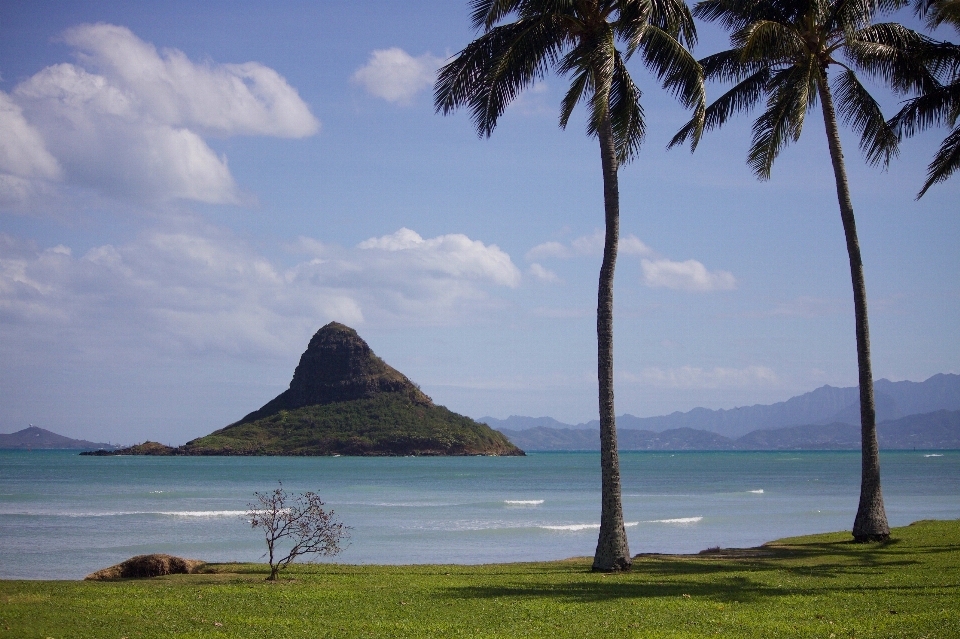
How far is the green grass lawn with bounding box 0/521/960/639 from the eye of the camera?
10086 mm

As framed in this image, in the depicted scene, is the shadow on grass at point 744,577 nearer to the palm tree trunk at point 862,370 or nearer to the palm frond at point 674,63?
the palm tree trunk at point 862,370

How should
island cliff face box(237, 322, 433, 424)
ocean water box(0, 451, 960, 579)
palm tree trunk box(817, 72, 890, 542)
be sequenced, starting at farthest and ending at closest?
island cliff face box(237, 322, 433, 424)
ocean water box(0, 451, 960, 579)
palm tree trunk box(817, 72, 890, 542)

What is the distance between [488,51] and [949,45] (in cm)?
1073

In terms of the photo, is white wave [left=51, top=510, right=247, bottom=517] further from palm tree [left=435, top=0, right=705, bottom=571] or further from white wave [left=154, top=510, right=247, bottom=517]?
palm tree [left=435, top=0, right=705, bottom=571]

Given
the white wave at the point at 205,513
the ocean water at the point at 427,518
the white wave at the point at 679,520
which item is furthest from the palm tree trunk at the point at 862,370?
the white wave at the point at 205,513

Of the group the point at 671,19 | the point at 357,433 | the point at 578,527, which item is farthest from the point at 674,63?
the point at 357,433

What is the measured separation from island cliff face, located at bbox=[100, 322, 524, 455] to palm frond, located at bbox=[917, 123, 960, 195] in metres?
130

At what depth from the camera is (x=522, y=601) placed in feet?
40.3

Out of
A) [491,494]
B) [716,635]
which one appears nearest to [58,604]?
[716,635]

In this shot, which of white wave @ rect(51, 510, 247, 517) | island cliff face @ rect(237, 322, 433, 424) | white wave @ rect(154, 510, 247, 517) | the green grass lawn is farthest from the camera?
island cliff face @ rect(237, 322, 433, 424)

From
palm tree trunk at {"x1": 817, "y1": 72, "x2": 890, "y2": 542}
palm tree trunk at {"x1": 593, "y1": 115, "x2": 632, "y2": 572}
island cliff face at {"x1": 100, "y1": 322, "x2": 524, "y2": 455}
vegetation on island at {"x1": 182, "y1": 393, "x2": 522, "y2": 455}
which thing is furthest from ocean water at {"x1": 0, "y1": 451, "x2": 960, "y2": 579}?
island cliff face at {"x1": 100, "y1": 322, "x2": 524, "y2": 455}

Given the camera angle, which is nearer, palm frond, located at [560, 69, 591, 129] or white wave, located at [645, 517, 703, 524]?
palm frond, located at [560, 69, 591, 129]

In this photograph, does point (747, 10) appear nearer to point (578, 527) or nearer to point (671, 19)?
point (671, 19)

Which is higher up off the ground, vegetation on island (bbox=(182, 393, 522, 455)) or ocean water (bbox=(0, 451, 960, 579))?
vegetation on island (bbox=(182, 393, 522, 455))
